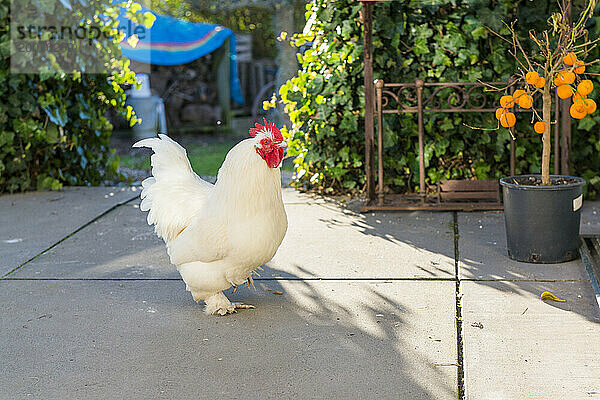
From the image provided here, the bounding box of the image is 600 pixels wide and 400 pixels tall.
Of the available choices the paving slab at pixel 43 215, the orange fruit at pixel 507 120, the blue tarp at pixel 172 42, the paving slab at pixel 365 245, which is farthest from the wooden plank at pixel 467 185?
the blue tarp at pixel 172 42

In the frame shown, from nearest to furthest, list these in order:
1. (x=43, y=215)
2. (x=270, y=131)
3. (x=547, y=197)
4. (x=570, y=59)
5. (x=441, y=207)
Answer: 1. (x=270, y=131)
2. (x=570, y=59)
3. (x=547, y=197)
4. (x=441, y=207)
5. (x=43, y=215)

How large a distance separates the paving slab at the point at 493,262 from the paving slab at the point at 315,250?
0.40ft

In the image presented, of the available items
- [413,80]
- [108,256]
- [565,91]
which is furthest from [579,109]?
[108,256]

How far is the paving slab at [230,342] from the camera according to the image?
3.37 meters

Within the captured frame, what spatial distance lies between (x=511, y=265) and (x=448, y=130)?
88.2 inches

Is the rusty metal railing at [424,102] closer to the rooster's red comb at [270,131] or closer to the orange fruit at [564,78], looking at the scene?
the orange fruit at [564,78]

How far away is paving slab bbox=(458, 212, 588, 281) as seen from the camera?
15.4 ft

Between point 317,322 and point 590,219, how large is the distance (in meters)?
3.02

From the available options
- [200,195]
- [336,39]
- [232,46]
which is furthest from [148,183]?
[232,46]

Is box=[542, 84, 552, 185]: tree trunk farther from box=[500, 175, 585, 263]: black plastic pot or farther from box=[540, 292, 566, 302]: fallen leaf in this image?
box=[540, 292, 566, 302]: fallen leaf

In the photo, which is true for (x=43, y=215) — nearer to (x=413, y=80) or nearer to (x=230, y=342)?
(x=230, y=342)

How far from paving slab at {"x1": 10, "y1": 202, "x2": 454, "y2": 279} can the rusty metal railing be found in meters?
0.52

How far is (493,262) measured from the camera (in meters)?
5.00

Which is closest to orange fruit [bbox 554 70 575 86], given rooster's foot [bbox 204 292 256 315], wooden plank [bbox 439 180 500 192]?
wooden plank [bbox 439 180 500 192]
